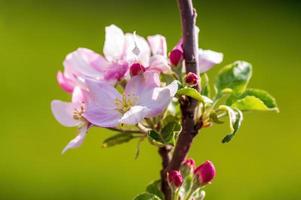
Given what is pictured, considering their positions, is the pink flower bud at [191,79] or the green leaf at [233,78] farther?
the green leaf at [233,78]

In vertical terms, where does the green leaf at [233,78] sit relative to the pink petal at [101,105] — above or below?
below

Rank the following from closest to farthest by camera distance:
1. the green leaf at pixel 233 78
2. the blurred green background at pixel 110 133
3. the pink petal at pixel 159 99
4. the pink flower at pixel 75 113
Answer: the pink petal at pixel 159 99
the pink flower at pixel 75 113
the green leaf at pixel 233 78
the blurred green background at pixel 110 133

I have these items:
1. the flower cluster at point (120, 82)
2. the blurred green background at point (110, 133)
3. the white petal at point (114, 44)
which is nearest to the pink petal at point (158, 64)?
the flower cluster at point (120, 82)

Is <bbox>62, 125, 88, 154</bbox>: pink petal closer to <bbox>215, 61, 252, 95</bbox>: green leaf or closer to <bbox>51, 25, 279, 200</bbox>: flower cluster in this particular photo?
<bbox>51, 25, 279, 200</bbox>: flower cluster

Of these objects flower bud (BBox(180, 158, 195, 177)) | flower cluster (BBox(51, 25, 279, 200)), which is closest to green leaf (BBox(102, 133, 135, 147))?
flower cluster (BBox(51, 25, 279, 200))

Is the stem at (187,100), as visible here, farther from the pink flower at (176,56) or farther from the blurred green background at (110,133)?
the blurred green background at (110,133)

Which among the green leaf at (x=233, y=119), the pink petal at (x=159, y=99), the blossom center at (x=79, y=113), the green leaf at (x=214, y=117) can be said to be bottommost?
the blossom center at (x=79, y=113)

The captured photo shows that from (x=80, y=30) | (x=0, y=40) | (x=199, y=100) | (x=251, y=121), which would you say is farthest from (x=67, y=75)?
(x=80, y=30)

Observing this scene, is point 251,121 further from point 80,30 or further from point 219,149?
point 80,30
